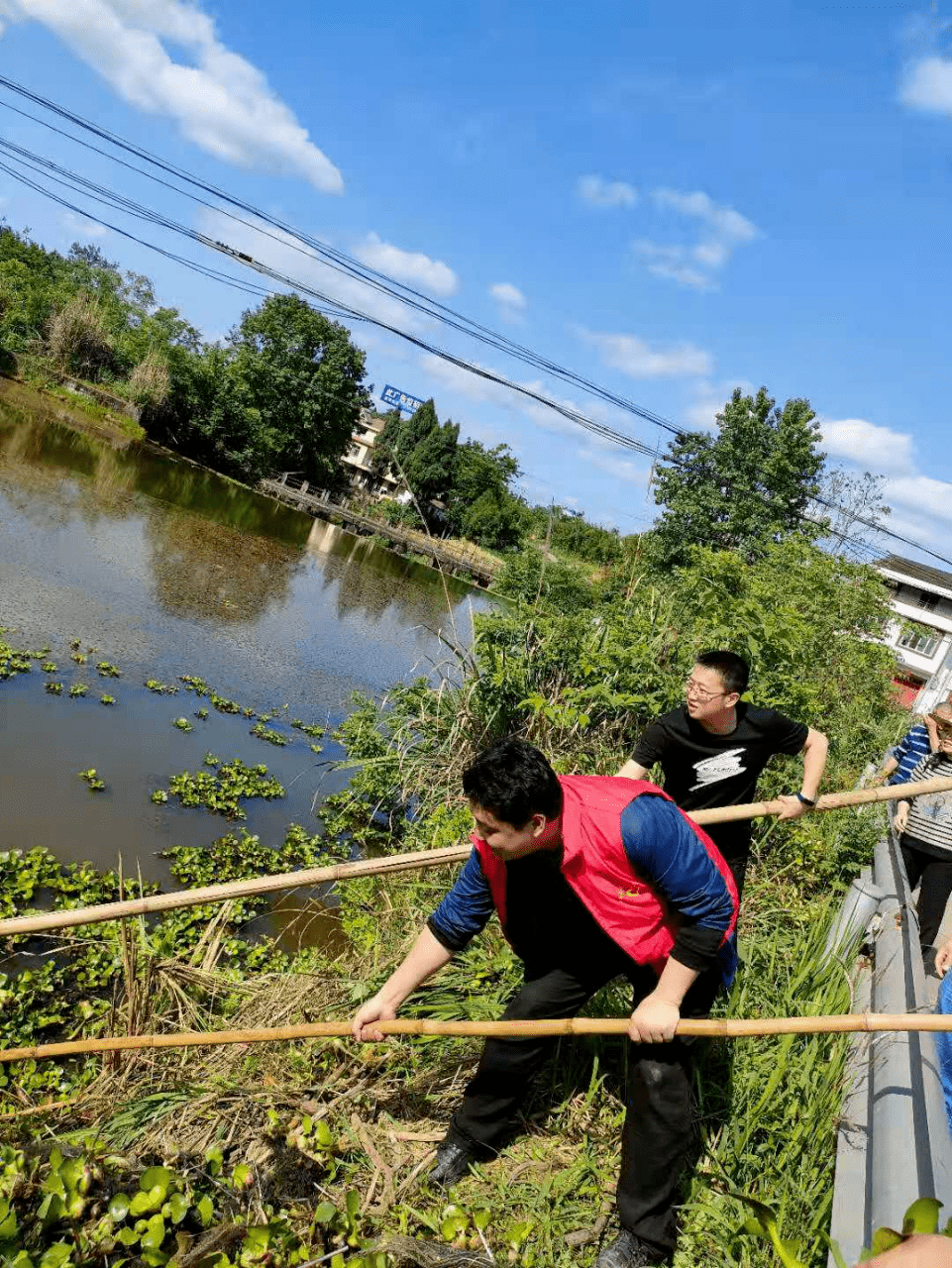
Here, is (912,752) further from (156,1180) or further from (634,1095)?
(156,1180)

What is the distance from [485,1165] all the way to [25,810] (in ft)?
16.7

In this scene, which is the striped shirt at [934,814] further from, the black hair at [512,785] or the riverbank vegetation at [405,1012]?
the black hair at [512,785]

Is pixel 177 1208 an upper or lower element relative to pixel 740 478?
lower

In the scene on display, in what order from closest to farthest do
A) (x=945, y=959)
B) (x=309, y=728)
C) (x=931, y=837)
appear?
(x=945, y=959), (x=931, y=837), (x=309, y=728)

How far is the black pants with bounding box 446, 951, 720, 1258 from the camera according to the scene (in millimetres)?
2689

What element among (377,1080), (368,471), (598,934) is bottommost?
(377,1080)

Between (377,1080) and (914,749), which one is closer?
(377,1080)

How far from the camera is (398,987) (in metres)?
2.79

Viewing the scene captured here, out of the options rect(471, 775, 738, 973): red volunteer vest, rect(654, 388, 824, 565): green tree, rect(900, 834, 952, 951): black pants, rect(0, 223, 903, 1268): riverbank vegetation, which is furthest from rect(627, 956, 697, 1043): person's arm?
rect(654, 388, 824, 565): green tree

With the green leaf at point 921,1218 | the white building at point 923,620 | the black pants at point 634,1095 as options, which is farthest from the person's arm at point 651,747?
the white building at point 923,620

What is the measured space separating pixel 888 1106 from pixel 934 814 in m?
3.10

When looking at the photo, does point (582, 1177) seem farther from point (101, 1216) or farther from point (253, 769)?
point (253, 769)

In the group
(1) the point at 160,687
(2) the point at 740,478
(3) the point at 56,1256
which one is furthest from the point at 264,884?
(2) the point at 740,478

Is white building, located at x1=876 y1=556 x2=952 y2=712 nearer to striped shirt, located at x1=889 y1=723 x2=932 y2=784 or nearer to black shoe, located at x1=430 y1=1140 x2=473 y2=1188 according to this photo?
striped shirt, located at x1=889 y1=723 x2=932 y2=784
